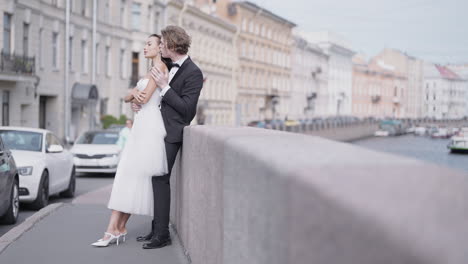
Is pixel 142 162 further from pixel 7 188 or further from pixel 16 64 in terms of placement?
pixel 16 64

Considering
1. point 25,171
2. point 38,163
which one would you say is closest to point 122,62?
point 38,163

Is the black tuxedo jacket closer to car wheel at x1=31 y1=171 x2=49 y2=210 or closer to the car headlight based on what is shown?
the car headlight

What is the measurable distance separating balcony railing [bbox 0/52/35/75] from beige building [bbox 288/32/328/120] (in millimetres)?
67458

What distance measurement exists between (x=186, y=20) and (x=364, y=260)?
213 feet

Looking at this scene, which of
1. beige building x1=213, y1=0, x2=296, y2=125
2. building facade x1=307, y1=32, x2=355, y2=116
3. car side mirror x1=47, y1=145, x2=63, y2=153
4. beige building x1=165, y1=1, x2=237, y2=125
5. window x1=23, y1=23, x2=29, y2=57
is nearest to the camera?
car side mirror x1=47, y1=145, x2=63, y2=153

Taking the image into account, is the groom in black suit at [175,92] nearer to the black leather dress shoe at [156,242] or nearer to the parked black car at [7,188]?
the black leather dress shoe at [156,242]

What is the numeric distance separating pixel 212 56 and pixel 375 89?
77096 mm

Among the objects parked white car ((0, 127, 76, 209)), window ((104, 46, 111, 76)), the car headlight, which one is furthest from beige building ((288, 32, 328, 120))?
the car headlight

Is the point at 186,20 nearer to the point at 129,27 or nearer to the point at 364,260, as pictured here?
the point at 129,27

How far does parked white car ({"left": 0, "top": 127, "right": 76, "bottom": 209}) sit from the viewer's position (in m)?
13.0

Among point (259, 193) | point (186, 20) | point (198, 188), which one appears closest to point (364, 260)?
point (259, 193)

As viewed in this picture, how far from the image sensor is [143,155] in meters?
6.52

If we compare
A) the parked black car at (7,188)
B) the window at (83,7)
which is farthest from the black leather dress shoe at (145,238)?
the window at (83,7)

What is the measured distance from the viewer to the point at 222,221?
4.16 meters
